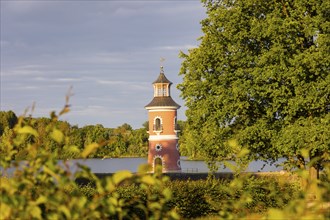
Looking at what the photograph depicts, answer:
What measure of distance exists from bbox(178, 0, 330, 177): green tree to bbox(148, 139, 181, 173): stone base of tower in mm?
31163

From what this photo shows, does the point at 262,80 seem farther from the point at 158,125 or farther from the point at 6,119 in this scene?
the point at 6,119

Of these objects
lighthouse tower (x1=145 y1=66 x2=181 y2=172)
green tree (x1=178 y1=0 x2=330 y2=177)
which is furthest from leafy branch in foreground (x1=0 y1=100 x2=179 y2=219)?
lighthouse tower (x1=145 y1=66 x2=181 y2=172)

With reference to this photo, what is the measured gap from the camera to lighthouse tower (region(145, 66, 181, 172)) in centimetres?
5716

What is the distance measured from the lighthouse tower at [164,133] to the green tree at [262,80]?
30599 mm

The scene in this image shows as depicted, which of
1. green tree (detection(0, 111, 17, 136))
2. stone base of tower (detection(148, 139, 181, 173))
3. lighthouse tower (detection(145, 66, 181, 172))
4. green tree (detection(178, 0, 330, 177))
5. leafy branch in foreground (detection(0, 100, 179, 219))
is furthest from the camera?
green tree (detection(0, 111, 17, 136))

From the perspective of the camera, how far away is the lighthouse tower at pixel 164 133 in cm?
5716

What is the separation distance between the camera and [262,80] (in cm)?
2391

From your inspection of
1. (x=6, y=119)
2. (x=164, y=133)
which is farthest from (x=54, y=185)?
(x=6, y=119)

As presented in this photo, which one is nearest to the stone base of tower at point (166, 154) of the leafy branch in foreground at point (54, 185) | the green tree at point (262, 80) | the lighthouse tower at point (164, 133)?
the lighthouse tower at point (164, 133)

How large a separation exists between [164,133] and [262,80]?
33.9 metres

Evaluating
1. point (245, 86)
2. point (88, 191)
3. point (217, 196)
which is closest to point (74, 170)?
point (88, 191)

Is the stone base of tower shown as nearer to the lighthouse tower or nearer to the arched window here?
the lighthouse tower

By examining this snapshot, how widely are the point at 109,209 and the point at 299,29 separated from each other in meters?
21.2

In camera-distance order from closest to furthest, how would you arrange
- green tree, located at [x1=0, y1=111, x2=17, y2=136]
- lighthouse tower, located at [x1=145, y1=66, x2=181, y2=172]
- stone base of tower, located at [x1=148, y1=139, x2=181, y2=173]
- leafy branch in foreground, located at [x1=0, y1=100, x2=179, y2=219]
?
1. leafy branch in foreground, located at [x1=0, y1=100, x2=179, y2=219]
2. lighthouse tower, located at [x1=145, y1=66, x2=181, y2=172]
3. stone base of tower, located at [x1=148, y1=139, x2=181, y2=173]
4. green tree, located at [x1=0, y1=111, x2=17, y2=136]
